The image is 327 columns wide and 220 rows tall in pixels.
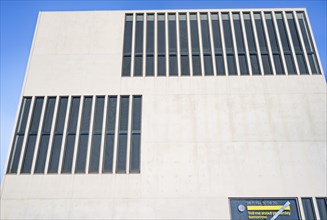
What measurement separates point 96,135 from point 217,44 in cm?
1250

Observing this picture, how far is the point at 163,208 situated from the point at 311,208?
9509 mm

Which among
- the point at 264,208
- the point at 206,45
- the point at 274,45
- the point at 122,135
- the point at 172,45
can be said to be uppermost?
the point at 172,45

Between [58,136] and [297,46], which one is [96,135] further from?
[297,46]

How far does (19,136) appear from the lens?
67.2 feet

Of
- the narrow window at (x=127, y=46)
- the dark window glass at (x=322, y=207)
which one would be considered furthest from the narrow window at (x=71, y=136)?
the dark window glass at (x=322, y=207)

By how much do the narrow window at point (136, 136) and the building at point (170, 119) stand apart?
73 mm

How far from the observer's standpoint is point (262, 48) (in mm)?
23609

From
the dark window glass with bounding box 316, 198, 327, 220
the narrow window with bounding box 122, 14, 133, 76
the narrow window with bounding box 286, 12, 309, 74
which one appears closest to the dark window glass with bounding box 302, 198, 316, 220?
the dark window glass with bounding box 316, 198, 327, 220

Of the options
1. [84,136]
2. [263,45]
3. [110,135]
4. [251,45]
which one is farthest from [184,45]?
[84,136]

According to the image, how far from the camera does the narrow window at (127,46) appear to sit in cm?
2296

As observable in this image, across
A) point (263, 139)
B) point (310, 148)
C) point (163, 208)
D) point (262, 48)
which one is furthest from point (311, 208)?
point (262, 48)

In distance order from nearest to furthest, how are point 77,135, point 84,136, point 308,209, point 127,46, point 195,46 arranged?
point 308,209 → point 77,135 → point 84,136 → point 195,46 → point 127,46

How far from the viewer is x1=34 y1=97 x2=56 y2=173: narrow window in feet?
64.0

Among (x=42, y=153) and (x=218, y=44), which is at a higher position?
(x=218, y=44)
